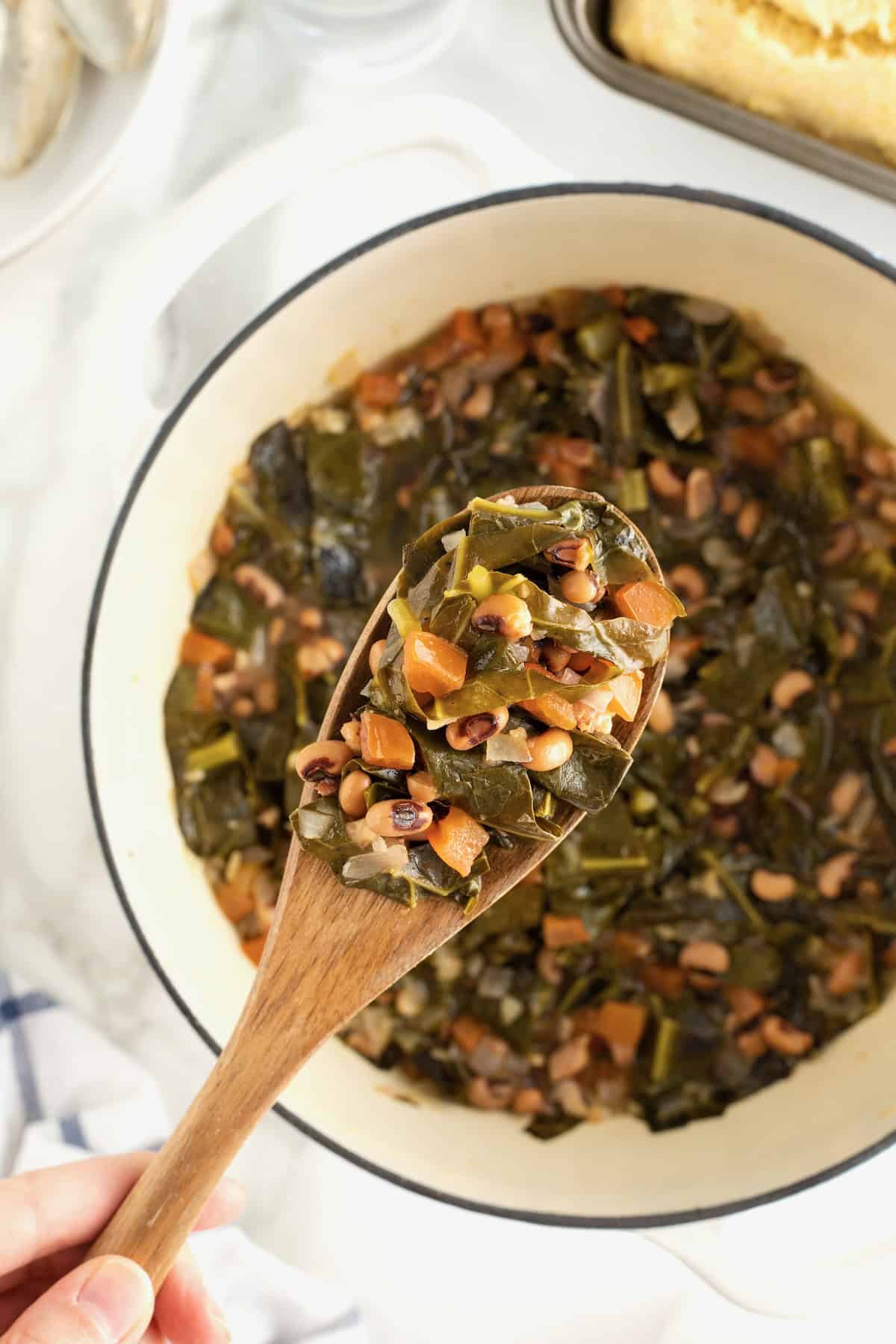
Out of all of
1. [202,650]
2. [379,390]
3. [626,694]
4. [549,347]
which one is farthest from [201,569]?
[626,694]

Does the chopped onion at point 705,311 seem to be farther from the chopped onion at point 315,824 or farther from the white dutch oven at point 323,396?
the chopped onion at point 315,824

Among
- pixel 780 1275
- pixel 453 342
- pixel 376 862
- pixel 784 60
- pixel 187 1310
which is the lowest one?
pixel 780 1275

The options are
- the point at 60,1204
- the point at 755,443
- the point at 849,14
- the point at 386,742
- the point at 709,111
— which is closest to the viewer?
the point at 386,742

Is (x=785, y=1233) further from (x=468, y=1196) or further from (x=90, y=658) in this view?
(x=90, y=658)

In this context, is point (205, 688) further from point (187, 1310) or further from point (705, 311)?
point (705, 311)

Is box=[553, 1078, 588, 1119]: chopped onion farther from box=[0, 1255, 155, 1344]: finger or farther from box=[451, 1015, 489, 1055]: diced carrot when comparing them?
box=[0, 1255, 155, 1344]: finger

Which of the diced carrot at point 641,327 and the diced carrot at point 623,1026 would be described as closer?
the diced carrot at point 641,327

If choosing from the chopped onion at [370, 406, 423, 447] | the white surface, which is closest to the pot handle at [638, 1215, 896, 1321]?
the white surface

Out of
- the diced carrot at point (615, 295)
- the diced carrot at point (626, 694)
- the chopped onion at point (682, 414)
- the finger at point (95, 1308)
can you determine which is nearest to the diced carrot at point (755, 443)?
the chopped onion at point (682, 414)
